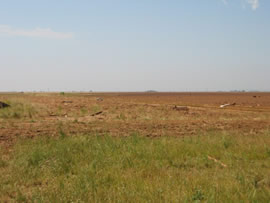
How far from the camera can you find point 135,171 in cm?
678

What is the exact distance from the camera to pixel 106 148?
29.0ft

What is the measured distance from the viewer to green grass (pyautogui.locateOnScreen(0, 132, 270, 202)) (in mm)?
5164

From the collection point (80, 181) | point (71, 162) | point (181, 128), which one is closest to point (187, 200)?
point (80, 181)

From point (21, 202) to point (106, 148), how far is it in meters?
3.89

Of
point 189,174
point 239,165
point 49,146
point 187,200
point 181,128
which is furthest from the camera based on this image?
point 181,128

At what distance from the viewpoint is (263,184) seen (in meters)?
5.86

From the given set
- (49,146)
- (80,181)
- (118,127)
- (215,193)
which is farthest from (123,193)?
(118,127)

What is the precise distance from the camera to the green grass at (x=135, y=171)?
5.16 m

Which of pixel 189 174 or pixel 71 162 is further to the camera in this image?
pixel 71 162

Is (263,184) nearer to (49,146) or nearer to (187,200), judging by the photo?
(187,200)

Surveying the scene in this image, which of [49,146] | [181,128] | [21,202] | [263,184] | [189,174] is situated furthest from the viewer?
[181,128]

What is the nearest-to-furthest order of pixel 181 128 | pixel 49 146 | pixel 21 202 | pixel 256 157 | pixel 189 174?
pixel 21 202, pixel 189 174, pixel 256 157, pixel 49 146, pixel 181 128

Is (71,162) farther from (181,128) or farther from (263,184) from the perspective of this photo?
(181,128)

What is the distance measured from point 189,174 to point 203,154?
7.25 feet
